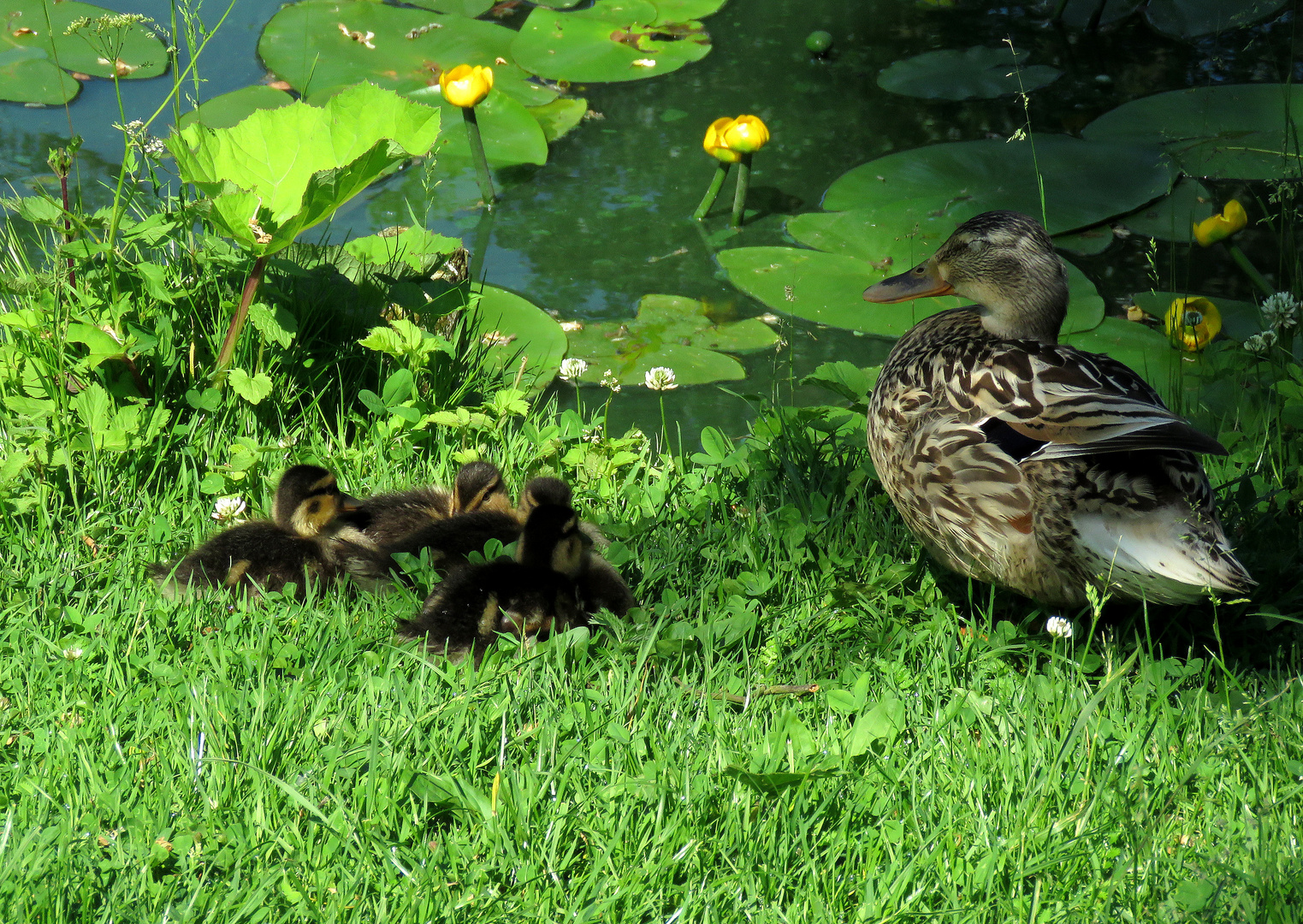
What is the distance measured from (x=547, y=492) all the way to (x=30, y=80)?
182 inches

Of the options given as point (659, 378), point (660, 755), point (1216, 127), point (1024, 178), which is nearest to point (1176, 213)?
point (1024, 178)

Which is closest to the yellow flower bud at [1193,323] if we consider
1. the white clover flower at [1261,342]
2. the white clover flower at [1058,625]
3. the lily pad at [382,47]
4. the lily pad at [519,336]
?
the white clover flower at [1261,342]

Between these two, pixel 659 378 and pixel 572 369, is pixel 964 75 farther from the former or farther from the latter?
pixel 572 369

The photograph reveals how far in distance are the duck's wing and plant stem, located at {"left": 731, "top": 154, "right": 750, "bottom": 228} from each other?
2.60 m

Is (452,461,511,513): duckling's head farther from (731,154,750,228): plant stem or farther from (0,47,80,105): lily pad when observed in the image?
(0,47,80,105): lily pad

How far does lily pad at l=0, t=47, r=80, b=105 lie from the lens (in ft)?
18.6

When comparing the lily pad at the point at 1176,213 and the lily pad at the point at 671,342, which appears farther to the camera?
the lily pad at the point at 1176,213

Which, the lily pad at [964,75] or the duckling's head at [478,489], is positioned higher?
the duckling's head at [478,489]

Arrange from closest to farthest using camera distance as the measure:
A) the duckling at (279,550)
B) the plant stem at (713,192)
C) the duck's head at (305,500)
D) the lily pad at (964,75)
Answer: the duckling at (279,550), the duck's head at (305,500), the plant stem at (713,192), the lily pad at (964,75)

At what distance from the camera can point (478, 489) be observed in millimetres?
3174

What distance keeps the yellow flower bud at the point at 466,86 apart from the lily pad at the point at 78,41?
6.32 ft

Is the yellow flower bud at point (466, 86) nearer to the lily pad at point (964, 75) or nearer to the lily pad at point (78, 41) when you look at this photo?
the lily pad at point (78, 41)

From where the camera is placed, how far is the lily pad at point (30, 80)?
18.6ft

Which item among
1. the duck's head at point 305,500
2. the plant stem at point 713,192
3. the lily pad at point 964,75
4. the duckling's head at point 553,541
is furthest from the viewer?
the lily pad at point 964,75
